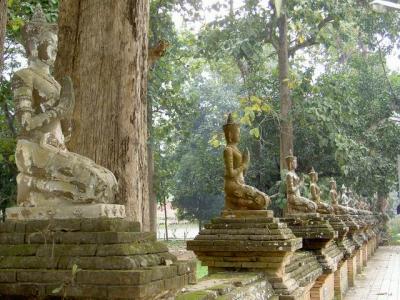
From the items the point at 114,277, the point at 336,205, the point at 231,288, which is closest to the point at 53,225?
the point at 114,277

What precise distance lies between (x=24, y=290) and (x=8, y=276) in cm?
12

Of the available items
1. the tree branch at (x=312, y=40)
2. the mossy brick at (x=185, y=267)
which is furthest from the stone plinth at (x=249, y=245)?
the tree branch at (x=312, y=40)

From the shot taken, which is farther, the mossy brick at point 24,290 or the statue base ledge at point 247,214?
the statue base ledge at point 247,214

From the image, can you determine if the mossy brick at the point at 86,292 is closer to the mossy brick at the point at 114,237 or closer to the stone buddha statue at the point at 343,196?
the mossy brick at the point at 114,237

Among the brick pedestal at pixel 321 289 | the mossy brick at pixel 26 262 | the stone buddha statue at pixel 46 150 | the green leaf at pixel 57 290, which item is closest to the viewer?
the green leaf at pixel 57 290

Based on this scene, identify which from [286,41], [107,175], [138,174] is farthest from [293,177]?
[286,41]

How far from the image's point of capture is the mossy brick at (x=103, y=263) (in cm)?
292

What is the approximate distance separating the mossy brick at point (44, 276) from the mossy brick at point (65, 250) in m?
0.10

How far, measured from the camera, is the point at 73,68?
237 inches

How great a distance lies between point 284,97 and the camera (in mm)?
17328

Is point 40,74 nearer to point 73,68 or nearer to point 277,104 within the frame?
point 73,68

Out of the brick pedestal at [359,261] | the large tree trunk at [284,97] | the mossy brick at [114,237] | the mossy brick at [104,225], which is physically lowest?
Answer: the brick pedestal at [359,261]

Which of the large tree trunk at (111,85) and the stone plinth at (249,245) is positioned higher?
the large tree trunk at (111,85)

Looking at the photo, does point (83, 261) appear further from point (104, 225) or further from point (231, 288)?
point (231, 288)
